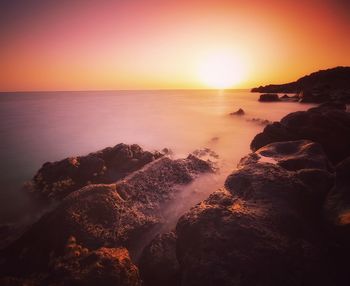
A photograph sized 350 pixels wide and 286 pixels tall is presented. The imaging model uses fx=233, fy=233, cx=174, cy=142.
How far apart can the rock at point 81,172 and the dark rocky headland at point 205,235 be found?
255 cm

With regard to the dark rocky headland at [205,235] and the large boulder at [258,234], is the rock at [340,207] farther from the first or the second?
the large boulder at [258,234]

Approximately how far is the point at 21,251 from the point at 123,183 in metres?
2.34

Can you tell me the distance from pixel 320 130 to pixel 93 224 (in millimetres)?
8579

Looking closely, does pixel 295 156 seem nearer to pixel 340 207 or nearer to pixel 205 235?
pixel 340 207

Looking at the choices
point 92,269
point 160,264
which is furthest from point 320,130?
point 92,269

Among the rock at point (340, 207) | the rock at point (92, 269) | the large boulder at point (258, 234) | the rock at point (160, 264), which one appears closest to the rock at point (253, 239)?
the large boulder at point (258, 234)

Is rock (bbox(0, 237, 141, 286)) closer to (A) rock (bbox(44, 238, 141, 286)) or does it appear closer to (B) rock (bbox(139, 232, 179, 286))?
(A) rock (bbox(44, 238, 141, 286))

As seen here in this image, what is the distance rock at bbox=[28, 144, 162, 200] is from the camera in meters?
7.71

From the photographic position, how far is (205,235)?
410 cm

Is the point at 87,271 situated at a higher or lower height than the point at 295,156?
lower

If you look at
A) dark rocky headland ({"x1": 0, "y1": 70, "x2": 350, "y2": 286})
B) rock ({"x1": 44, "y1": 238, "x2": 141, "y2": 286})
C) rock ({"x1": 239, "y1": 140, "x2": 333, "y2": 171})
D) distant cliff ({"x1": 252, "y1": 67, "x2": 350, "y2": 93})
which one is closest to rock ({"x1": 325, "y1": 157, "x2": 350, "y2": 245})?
dark rocky headland ({"x1": 0, "y1": 70, "x2": 350, "y2": 286})

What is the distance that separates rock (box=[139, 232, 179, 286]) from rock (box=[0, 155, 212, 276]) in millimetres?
596

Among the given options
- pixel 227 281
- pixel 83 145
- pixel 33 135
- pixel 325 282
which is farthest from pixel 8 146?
pixel 325 282

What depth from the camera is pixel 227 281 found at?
3.51m
